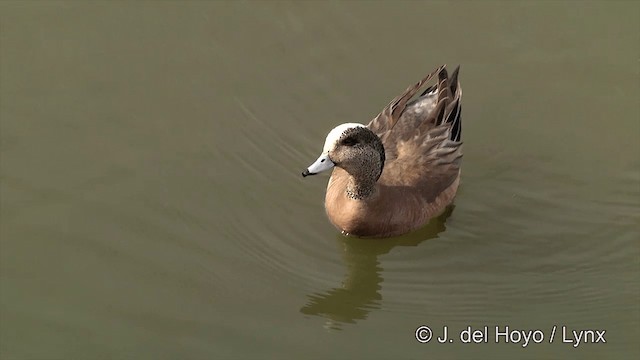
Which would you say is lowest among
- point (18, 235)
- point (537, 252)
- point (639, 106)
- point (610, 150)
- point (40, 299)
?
point (40, 299)

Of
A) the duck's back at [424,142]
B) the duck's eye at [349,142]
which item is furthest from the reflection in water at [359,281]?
the duck's eye at [349,142]

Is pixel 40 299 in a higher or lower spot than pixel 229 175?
lower

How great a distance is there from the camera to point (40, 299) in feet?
28.5

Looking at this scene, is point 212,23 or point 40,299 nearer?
point 40,299

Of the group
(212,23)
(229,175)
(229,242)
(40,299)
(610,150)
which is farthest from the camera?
(212,23)

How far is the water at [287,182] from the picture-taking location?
28.5 ft

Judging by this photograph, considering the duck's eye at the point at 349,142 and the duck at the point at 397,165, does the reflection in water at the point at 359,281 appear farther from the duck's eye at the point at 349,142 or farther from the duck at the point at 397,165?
the duck's eye at the point at 349,142

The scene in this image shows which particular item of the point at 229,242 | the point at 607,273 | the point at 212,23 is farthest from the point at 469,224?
the point at 212,23

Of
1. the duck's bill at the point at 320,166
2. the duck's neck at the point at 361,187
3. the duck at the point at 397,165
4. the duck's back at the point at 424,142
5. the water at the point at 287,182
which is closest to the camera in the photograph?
the water at the point at 287,182

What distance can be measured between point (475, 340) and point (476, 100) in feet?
10.6

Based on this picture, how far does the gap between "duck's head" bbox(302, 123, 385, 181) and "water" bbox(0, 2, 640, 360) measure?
0.83 metres

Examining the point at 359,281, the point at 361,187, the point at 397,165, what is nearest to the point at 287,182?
the point at 361,187

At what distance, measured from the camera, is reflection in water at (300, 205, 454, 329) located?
8.91 metres

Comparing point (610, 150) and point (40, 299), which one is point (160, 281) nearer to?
point (40, 299)
